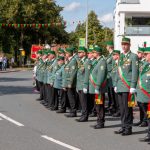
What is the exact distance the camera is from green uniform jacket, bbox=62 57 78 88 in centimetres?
1351

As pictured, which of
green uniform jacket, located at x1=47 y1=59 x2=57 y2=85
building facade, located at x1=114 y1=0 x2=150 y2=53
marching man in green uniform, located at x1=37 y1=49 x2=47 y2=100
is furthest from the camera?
building facade, located at x1=114 y1=0 x2=150 y2=53

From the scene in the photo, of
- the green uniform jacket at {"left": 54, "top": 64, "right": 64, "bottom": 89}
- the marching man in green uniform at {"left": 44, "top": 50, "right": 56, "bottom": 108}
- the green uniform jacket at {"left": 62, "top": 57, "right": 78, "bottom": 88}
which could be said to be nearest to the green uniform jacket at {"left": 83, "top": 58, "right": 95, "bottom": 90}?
the green uniform jacket at {"left": 62, "top": 57, "right": 78, "bottom": 88}

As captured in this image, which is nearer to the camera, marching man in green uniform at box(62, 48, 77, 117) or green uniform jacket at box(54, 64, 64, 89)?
marching man in green uniform at box(62, 48, 77, 117)

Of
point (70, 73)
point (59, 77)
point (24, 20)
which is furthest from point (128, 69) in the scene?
point (24, 20)

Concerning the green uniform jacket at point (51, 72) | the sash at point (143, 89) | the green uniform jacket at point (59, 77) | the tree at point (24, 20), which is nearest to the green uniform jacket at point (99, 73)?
the sash at point (143, 89)

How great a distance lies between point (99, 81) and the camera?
11.3 metres

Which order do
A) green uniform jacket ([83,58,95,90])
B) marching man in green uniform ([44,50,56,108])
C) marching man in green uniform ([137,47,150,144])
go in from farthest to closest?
marching man in green uniform ([44,50,56,108]) → green uniform jacket ([83,58,95,90]) → marching man in green uniform ([137,47,150,144])

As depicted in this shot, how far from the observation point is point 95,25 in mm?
90125

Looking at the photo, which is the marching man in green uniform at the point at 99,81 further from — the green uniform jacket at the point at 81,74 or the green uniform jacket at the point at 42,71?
the green uniform jacket at the point at 42,71

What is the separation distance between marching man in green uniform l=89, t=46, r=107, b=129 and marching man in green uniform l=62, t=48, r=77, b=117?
1799mm

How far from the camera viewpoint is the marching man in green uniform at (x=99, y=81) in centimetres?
1133

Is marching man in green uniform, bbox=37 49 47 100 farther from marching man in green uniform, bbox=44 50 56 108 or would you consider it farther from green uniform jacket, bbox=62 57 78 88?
green uniform jacket, bbox=62 57 78 88

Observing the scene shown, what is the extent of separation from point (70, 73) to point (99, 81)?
231cm

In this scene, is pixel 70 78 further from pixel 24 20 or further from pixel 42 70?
pixel 24 20
